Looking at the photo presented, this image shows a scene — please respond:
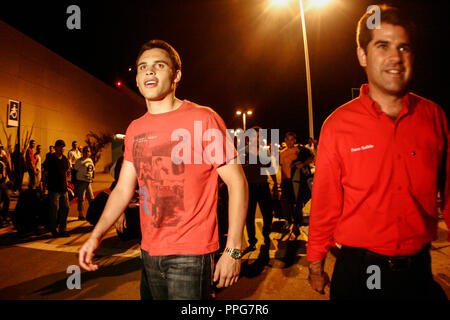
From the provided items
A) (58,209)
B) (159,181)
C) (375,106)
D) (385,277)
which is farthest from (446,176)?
(58,209)

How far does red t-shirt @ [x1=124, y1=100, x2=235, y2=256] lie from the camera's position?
5.96 ft

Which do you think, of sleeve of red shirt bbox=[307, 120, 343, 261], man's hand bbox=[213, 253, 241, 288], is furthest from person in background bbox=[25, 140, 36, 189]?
sleeve of red shirt bbox=[307, 120, 343, 261]

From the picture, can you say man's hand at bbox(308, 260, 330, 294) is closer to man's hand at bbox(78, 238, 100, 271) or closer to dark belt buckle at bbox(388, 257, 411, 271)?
dark belt buckle at bbox(388, 257, 411, 271)

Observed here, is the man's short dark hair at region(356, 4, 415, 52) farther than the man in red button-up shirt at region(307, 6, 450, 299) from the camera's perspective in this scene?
Yes

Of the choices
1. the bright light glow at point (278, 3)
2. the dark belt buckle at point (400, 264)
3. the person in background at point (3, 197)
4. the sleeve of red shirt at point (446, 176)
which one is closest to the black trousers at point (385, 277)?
the dark belt buckle at point (400, 264)

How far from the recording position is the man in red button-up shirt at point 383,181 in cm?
167

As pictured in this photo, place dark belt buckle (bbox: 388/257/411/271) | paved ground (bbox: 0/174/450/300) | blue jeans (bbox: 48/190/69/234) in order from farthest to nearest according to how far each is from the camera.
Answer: blue jeans (bbox: 48/190/69/234) → paved ground (bbox: 0/174/450/300) → dark belt buckle (bbox: 388/257/411/271)

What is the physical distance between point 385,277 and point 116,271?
405cm

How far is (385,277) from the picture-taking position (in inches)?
65.2

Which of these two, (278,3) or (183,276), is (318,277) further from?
(278,3)

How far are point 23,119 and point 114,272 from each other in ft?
52.5

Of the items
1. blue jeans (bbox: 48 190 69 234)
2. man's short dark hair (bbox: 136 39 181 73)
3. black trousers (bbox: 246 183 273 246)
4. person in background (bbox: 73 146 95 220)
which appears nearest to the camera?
man's short dark hair (bbox: 136 39 181 73)

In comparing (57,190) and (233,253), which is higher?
(57,190)

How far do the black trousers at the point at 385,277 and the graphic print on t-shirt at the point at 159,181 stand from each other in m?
1.11
